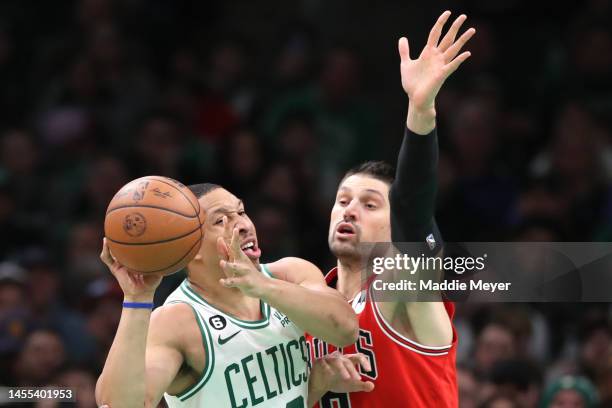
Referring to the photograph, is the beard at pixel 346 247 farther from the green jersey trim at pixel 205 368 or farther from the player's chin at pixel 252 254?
the green jersey trim at pixel 205 368

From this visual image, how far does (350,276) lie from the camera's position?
5.95 m

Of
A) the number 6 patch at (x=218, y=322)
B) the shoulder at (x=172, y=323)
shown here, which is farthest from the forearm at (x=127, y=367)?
the number 6 patch at (x=218, y=322)

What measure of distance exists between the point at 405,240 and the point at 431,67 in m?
0.79

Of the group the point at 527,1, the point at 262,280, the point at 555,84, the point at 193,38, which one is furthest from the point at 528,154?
the point at 262,280

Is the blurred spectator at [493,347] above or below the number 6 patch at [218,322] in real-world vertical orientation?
above

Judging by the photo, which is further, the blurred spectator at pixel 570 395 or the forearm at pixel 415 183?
the blurred spectator at pixel 570 395

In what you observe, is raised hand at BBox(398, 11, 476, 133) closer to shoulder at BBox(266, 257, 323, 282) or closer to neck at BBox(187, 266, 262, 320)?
shoulder at BBox(266, 257, 323, 282)

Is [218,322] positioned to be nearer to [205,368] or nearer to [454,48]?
[205,368]

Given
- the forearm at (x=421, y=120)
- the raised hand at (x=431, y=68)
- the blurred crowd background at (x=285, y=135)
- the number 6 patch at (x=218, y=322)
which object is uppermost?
the blurred crowd background at (x=285, y=135)

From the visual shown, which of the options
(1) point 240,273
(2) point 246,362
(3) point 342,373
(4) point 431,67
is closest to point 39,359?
(2) point 246,362

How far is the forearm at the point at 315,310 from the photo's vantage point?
200 inches

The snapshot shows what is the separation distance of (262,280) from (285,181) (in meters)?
5.20

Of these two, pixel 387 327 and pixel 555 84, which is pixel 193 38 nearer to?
pixel 555 84

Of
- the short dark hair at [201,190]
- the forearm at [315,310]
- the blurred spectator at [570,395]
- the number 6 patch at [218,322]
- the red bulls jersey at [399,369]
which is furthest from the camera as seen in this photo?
the blurred spectator at [570,395]
